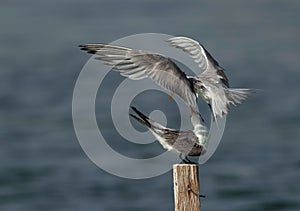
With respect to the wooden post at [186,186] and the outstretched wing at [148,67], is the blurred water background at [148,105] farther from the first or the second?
the outstretched wing at [148,67]

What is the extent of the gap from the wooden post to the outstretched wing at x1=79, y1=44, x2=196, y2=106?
1.63 feet

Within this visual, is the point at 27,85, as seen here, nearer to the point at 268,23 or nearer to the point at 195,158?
the point at 268,23

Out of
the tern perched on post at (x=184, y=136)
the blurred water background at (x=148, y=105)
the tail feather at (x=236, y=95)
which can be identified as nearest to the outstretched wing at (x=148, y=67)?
the tern perched on post at (x=184, y=136)

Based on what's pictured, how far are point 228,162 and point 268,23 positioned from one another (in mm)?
9154

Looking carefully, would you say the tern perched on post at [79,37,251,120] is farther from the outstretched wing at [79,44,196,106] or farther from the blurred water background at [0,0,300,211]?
the blurred water background at [0,0,300,211]

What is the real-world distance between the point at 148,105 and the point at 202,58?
11.3 meters

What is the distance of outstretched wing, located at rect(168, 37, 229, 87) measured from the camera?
7.52m

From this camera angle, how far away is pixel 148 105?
1912cm

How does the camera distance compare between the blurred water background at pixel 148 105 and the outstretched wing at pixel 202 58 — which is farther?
the blurred water background at pixel 148 105

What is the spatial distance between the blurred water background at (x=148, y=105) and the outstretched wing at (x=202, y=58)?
777 cm

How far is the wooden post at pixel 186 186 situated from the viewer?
701cm

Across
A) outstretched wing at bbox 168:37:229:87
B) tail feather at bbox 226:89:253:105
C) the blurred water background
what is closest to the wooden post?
tail feather at bbox 226:89:253:105

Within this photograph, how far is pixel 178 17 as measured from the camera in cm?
Answer: 2545

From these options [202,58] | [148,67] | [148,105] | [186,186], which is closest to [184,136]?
[186,186]
